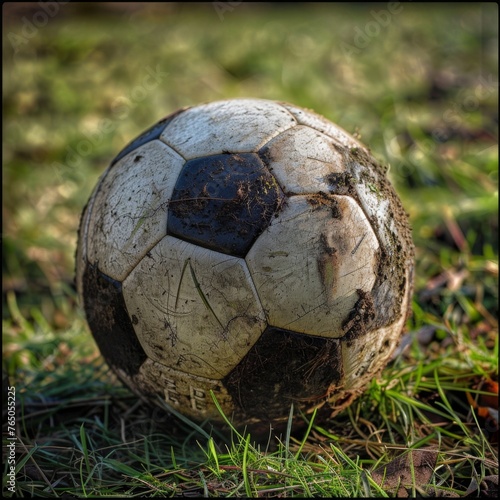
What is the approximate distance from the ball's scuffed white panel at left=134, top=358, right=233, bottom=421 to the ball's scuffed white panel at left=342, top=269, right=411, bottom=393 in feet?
1.41

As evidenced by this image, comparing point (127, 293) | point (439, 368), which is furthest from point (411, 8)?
point (127, 293)

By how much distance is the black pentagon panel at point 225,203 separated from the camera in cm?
205

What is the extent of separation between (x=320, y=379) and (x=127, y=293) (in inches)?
28.1

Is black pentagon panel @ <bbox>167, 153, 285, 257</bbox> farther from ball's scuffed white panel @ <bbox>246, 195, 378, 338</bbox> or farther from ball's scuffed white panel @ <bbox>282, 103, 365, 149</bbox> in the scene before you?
ball's scuffed white panel @ <bbox>282, 103, 365, 149</bbox>

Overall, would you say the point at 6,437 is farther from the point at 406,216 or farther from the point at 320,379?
the point at 406,216

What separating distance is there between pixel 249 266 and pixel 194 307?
0.22 metres

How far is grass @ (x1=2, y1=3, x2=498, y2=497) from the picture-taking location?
87.7 inches

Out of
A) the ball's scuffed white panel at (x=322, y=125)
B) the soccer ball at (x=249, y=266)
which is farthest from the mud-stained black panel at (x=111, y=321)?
the ball's scuffed white panel at (x=322, y=125)

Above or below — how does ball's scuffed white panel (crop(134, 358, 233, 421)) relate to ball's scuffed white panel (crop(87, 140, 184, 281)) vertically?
below

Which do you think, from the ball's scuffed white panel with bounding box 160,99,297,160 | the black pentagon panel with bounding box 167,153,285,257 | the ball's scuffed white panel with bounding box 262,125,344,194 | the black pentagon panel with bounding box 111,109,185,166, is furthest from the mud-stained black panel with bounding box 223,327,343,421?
the black pentagon panel with bounding box 111,109,185,166

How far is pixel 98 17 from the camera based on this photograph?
10289mm

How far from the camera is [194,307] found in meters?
2.07

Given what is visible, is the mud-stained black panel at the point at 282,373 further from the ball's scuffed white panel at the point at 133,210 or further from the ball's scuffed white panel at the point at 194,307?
the ball's scuffed white panel at the point at 133,210

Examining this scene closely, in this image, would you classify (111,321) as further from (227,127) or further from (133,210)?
(227,127)
